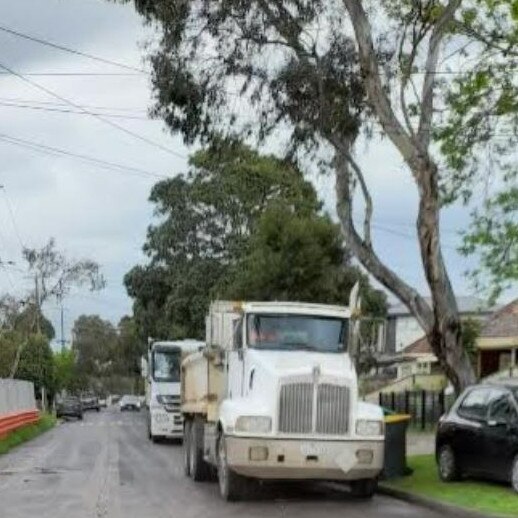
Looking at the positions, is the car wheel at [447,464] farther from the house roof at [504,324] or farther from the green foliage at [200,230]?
the green foliage at [200,230]

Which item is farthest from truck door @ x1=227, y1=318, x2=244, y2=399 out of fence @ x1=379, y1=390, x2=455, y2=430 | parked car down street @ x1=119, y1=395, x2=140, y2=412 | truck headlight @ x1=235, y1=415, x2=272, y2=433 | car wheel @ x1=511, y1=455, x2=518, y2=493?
parked car down street @ x1=119, y1=395, x2=140, y2=412

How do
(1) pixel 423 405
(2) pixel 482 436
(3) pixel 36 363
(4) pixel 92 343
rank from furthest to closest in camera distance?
(4) pixel 92 343 → (3) pixel 36 363 → (1) pixel 423 405 → (2) pixel 482 436

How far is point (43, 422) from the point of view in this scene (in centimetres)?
5234

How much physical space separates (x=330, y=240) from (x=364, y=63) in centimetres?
2013

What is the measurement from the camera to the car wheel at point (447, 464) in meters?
17.9

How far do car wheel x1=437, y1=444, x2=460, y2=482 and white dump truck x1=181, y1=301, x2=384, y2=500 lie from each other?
4.91 feet

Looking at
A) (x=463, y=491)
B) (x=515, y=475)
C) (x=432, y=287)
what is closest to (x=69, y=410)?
(x=432, y=287)

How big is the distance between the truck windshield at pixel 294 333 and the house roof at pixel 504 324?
2334cm

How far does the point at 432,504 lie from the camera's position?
15859 millimetres

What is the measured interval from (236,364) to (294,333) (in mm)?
1082

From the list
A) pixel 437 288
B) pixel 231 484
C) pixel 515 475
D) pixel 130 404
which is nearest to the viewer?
pixel 515 475

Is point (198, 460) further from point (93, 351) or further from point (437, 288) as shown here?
point (93, 351)

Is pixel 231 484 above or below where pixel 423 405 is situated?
below

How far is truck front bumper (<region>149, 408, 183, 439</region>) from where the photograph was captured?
34344mm
